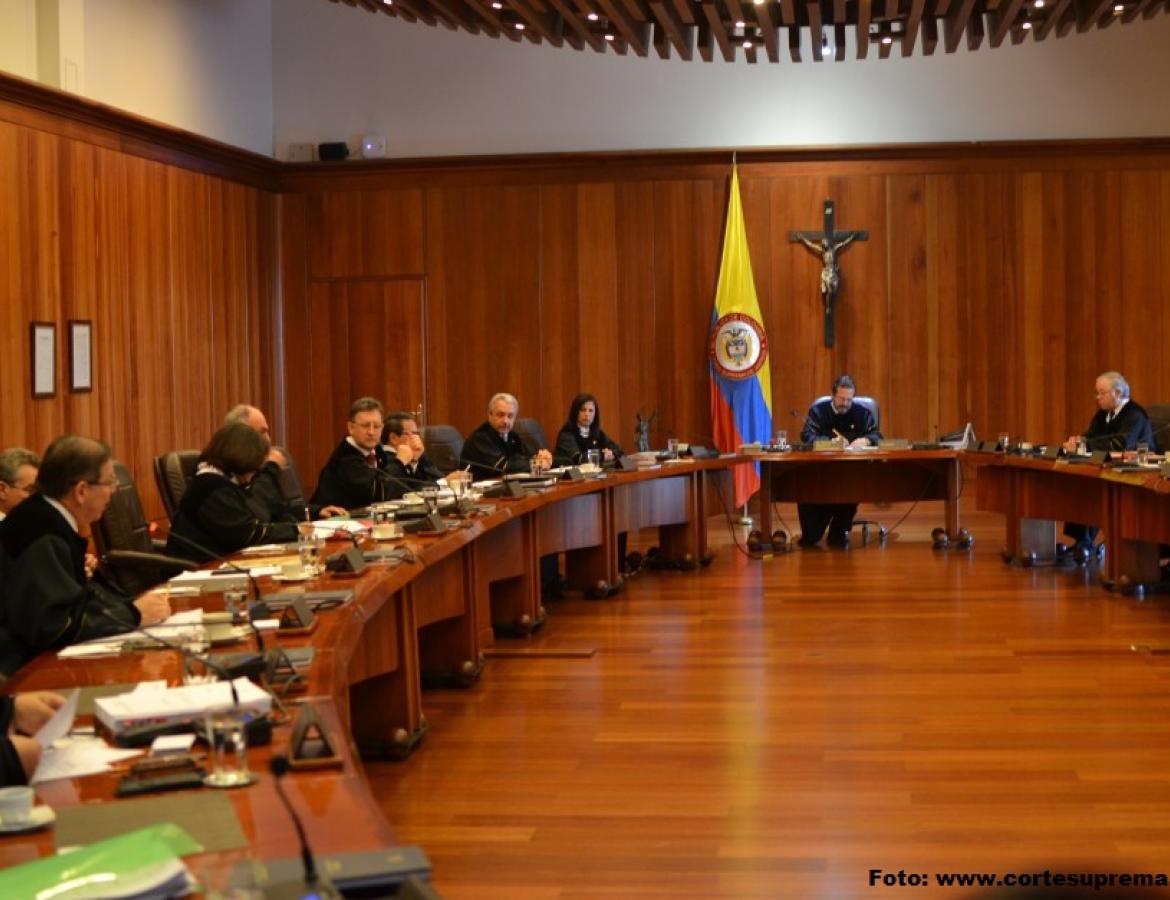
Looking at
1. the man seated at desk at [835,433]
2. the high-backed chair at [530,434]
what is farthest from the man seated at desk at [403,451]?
the man seated at desk at [835,433]

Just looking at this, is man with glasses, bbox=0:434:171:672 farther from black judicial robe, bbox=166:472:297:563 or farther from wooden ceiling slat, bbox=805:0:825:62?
wooden ceiling slat, bbox=805:0:825:62

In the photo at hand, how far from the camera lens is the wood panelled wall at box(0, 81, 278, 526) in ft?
27.6

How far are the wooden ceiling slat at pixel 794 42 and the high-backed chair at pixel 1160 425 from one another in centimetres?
329

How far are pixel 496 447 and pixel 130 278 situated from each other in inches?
101

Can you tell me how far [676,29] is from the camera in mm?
10273

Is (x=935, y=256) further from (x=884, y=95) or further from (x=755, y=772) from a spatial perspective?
(x=755, y=772)

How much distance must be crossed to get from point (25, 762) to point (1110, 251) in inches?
417

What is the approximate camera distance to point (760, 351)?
11.7 metres

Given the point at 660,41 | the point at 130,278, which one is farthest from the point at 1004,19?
the point at 130,278

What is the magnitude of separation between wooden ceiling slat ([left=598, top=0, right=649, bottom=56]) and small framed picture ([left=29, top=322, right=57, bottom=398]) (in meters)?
3.70

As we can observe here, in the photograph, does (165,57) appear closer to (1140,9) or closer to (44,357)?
(44,357)

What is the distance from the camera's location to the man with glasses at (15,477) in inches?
208

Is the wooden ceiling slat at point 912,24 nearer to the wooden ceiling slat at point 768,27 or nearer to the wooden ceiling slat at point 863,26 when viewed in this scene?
the wooden ceiling slat at point 863,26

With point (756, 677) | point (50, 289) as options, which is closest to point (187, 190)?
point (50, 289)
